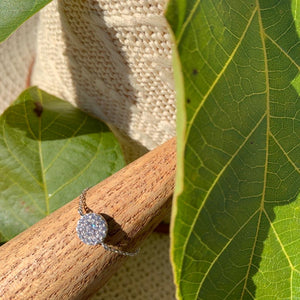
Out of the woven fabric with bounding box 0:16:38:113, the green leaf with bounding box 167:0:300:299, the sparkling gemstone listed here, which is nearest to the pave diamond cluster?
the sparkling gemstone

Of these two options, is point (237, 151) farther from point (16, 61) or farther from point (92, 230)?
point (16, 61)

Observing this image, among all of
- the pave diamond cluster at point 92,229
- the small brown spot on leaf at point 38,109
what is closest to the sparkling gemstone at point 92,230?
the pave diamond cluster at point 92,229

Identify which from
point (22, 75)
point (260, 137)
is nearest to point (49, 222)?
point (260, 137)

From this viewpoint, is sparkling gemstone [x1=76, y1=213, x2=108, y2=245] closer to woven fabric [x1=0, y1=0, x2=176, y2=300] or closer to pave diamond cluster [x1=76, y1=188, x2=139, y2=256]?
pave diamond cluster [x1=76, y1=188, x2=139, y2=256]

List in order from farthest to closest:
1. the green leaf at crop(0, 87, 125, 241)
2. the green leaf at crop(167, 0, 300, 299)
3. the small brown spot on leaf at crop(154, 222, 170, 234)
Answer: the small brown spot on leaf at crop(154, 222, 170, 234) < the green leaf at crop(0, 87, 125, 241) < the green leaf at crop(167, 0, 300, 299)

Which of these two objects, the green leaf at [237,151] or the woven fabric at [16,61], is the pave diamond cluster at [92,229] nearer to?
the green leaf at [237,151]

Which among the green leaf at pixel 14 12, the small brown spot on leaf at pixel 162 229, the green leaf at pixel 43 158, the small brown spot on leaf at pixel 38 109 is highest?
the green leaf at pixel 14 12
